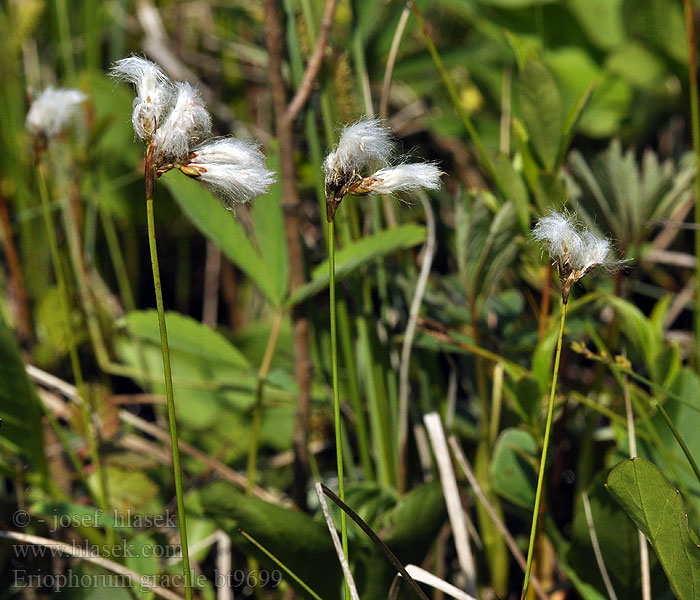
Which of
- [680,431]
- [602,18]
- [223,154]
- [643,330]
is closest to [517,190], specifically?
[643,330]

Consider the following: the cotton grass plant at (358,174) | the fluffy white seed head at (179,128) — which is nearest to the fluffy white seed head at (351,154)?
the cotton grass plant at (358,174)

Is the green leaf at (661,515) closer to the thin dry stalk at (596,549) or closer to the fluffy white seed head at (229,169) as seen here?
the thin dry stalk at (596,549)

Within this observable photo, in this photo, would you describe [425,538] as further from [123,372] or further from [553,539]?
Result: [123,372]

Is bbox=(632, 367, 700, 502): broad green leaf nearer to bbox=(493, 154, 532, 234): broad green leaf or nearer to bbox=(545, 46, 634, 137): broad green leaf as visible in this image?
bbox=(493, 154, 532, 234): broad green leaf

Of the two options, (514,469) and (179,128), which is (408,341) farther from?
(179,128)

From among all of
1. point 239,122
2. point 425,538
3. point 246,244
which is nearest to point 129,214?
point 239,122

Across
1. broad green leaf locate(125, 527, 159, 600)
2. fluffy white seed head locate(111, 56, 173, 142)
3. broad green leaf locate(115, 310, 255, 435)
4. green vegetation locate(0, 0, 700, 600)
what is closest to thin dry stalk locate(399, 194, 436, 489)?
green vegetation locate(0, 0, 700, 600)
